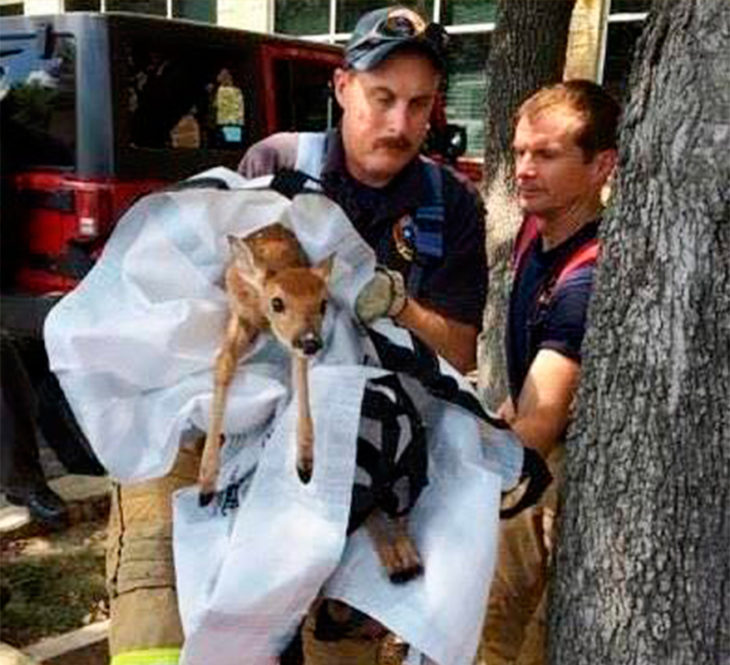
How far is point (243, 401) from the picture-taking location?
1.59 m

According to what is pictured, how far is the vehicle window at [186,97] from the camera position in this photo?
539 cm

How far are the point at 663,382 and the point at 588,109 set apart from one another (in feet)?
2.67

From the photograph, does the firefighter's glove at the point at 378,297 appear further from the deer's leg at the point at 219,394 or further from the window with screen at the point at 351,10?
the window with screen at the point at 351,10

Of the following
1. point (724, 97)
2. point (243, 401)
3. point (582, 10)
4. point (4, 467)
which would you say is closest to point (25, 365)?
point (4, 467)

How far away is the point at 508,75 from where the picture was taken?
4785 mm

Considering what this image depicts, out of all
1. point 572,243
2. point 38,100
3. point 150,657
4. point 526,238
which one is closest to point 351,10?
point 38,100

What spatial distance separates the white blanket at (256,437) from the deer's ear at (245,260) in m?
0.06

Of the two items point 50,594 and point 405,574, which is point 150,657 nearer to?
point 405,574

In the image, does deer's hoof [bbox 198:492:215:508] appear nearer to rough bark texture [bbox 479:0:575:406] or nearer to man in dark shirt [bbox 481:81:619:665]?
man in dark shirt [bbox 481:81:619:665]

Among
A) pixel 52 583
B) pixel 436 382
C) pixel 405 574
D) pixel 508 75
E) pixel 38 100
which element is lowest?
pixel 52 583

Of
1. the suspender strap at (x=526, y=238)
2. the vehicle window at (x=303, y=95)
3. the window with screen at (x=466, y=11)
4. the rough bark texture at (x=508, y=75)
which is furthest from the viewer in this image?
the window with screen at (x=466, y=11)

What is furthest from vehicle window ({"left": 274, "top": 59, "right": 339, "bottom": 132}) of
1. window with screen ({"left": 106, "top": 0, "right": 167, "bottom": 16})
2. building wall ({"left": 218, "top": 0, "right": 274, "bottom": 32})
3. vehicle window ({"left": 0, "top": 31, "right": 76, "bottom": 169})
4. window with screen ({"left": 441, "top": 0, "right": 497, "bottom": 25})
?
window with screen ({"left": 106, "top": 0, "right": 167, "bottom": 16})

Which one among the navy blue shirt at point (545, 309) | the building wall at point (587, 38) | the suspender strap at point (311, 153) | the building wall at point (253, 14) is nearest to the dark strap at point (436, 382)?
the navy blue shirt at point (545, 309)

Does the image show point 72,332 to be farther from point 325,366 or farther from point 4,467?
point 4,467
